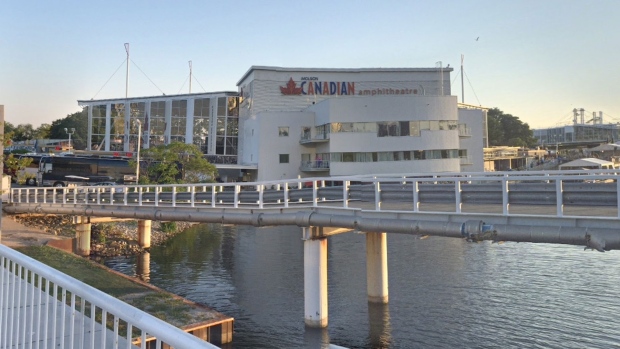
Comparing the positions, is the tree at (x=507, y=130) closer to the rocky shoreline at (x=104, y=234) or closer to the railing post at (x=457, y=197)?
the rocky shoreline at (x=104, y=234)

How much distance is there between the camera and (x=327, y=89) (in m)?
64.4

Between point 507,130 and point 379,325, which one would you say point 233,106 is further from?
point 507,130

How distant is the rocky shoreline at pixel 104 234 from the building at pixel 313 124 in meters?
21.8

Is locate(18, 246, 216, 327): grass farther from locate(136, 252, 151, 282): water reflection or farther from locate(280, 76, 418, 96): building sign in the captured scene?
locate(280, 76, 418, 96): building sign

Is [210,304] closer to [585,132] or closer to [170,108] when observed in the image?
[170,108]

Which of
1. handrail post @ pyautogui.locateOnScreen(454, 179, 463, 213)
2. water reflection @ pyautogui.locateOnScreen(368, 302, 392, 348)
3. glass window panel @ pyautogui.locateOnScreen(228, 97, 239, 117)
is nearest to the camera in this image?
handrail post @ pyautogui.locateOnScreen(454, 179, 463, 213)

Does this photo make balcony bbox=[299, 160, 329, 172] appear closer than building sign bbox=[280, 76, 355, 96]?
Yes

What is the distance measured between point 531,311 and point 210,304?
504 inches

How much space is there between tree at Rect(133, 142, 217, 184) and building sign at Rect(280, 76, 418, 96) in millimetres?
16143

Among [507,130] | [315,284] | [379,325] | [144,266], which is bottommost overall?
[379,325]

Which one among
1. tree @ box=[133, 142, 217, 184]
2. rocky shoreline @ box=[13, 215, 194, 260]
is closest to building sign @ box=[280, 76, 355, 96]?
tree @ box=[133, 142, 217, 184]

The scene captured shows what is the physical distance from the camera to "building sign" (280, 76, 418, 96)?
64000 mm

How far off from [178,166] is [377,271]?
125ft

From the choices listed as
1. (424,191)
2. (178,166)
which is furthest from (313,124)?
(424,191)
